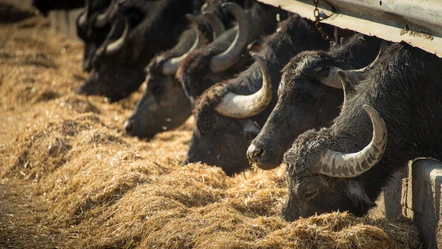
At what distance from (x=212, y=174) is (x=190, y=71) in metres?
1.71

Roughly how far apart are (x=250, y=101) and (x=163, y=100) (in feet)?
8.75

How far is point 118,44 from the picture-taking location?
39.7ft

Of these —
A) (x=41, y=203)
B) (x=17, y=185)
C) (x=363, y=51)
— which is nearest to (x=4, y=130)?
(x=17, y=185)

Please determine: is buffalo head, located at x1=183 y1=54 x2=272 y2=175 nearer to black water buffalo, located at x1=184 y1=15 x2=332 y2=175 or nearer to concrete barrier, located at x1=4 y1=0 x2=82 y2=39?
black water buffalo, located at x1=184 y1=15 x2=332 y2=175

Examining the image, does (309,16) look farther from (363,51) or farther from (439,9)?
(439,9)

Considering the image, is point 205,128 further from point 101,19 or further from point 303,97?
point 101,19

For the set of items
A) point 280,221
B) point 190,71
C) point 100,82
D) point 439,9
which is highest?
point 439,9

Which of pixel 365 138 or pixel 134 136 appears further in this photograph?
pixel 134 136

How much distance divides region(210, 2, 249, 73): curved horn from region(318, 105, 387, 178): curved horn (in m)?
3.13

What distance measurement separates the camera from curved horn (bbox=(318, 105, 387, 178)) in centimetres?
550

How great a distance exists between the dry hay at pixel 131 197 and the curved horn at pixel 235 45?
1.07 metres

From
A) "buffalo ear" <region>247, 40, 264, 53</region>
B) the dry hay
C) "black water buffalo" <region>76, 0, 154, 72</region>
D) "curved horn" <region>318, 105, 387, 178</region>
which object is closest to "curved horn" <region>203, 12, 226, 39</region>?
"buffalo ear" <region>247, 40, 264, 53</region>

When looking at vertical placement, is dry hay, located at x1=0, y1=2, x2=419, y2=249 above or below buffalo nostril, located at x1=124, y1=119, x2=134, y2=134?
above

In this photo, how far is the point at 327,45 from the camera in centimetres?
820
